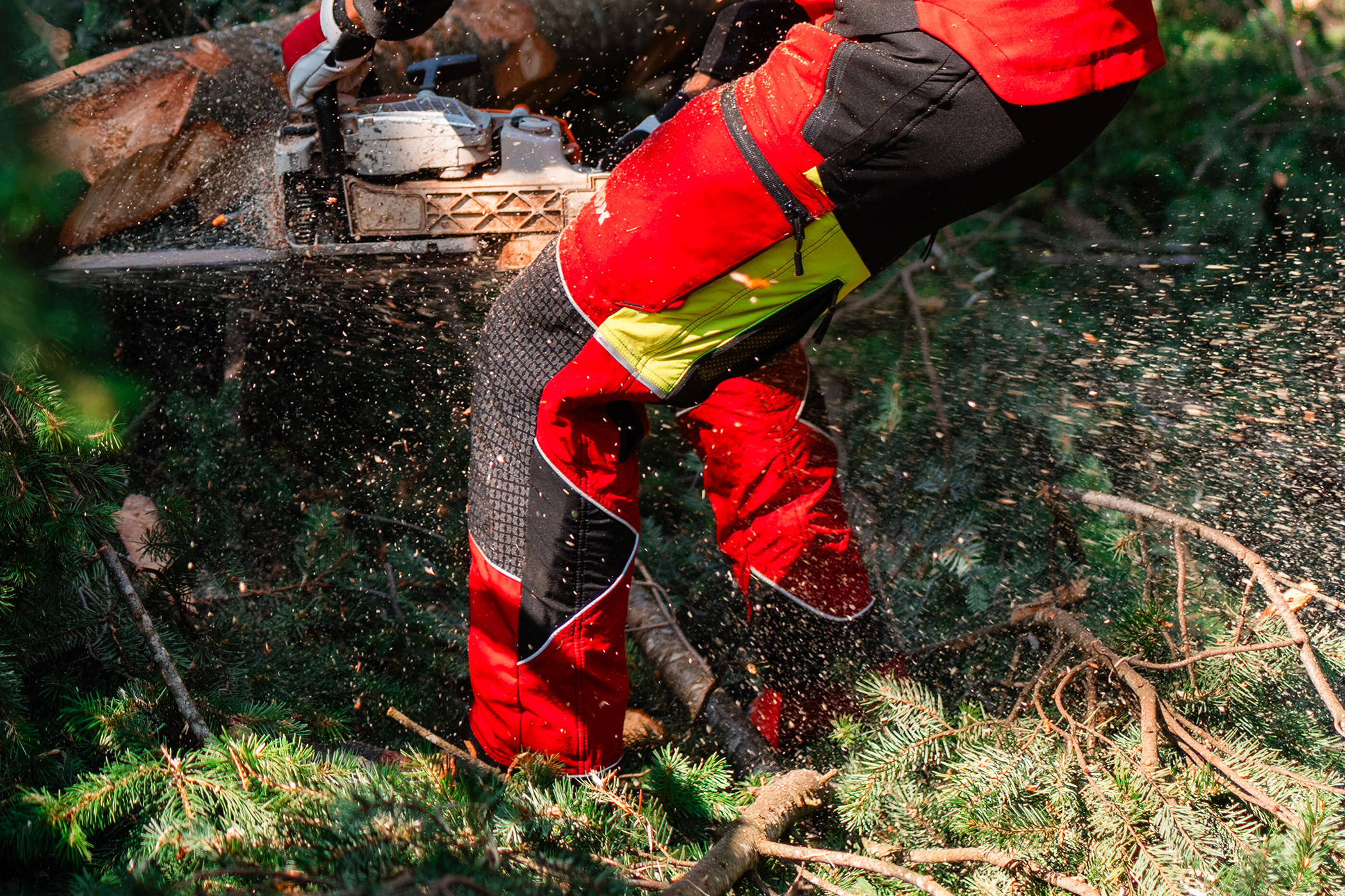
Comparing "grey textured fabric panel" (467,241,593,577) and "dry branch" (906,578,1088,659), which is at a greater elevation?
"grey textured fabric panel" (467,241,593,577)

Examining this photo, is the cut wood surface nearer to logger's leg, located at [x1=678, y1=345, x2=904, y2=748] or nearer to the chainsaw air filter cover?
the chainsaw air filter cover

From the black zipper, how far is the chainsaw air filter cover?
90 cm

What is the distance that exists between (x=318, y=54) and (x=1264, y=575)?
6.93 feet

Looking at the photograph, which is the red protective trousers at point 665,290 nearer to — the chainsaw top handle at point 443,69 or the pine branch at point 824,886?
the pine branch at point 824,886

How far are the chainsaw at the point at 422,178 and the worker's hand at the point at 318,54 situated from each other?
0.09 m

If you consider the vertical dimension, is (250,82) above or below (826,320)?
above

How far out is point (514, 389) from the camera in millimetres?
1566

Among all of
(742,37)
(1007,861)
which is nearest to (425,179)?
(742,37)

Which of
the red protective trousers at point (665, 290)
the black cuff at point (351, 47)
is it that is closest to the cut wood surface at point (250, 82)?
the black cuff at point (351, 47)

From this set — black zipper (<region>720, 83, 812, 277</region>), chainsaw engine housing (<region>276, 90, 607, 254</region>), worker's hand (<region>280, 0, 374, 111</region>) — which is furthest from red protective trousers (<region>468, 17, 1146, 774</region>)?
worker's hand (<region>280, 0, 374, 111</region>)

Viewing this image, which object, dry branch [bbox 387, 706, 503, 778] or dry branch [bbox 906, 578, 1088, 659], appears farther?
dry branch [bbox 906, 578, 1088, 659]

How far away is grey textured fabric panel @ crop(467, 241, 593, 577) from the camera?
1531 millimetres

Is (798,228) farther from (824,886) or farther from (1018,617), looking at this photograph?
(1018,617)

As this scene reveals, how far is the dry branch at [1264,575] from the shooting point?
4.50 feet
